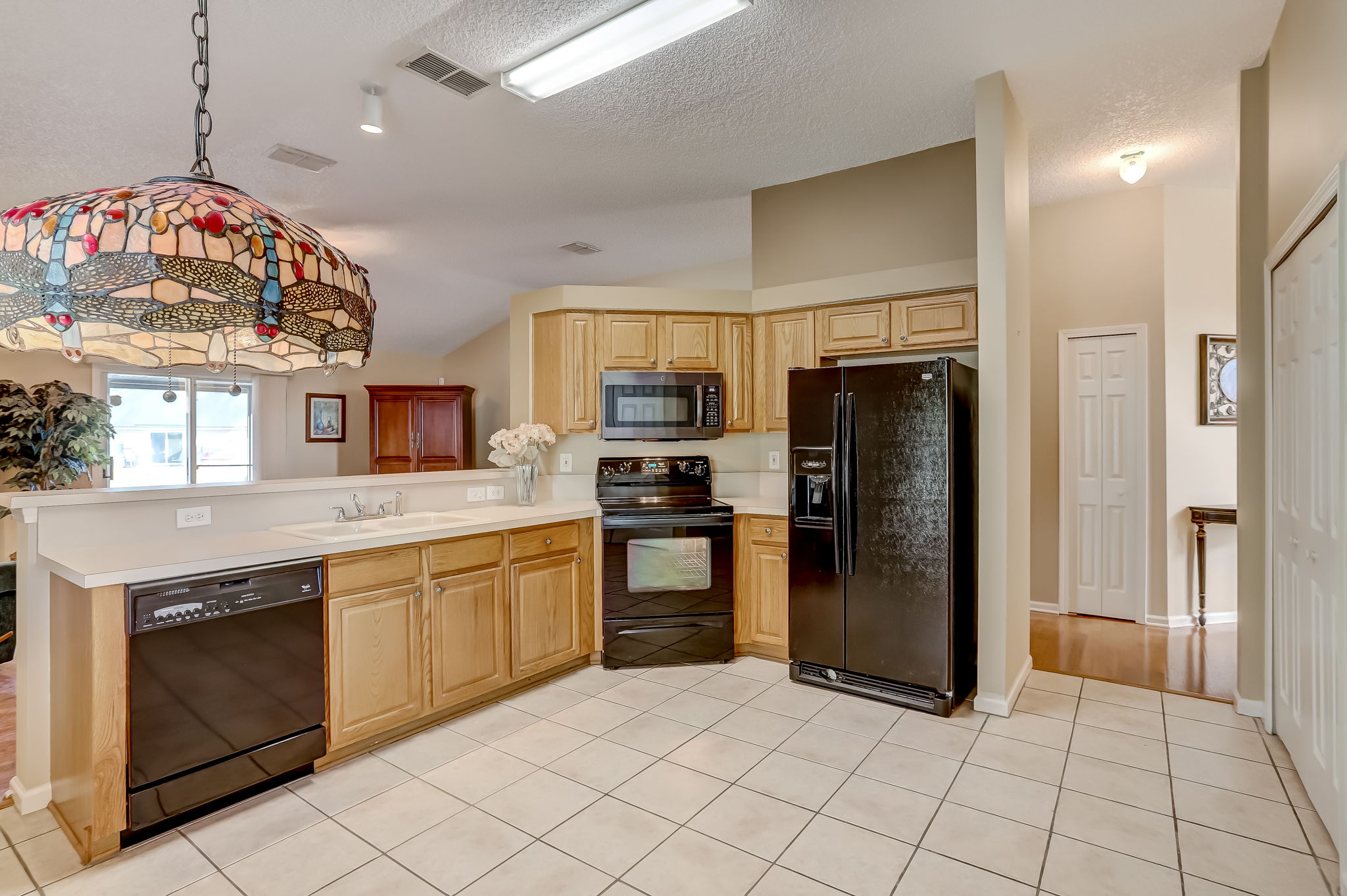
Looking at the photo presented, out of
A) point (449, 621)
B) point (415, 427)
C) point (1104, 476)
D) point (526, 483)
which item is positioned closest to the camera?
point (449, 621)

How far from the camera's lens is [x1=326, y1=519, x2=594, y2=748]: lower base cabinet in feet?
8.77

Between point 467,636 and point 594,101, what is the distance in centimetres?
251

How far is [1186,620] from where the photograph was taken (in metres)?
4.49

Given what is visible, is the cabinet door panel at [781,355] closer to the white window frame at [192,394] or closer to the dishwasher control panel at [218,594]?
the dishwasher control panel at [218,594]

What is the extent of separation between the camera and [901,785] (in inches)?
97.0

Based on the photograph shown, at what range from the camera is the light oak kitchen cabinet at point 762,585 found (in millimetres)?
3805

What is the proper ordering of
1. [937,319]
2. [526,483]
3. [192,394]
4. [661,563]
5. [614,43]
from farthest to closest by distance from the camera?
[192,394] → [526,483] → [661,563] → [937,319] → [614,43]

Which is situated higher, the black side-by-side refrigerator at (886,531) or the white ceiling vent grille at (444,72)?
the white ceiling vent grille at (444,72)

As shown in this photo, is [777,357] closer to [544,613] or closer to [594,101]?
[594,101]

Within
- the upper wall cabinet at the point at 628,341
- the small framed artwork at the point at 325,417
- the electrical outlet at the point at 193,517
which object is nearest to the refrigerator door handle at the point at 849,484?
the upper wall cabinet at the point at 628,341

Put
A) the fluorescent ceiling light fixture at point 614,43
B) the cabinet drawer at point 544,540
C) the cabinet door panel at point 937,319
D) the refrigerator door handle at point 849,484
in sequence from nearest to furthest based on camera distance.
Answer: the fluorescent ceiling light fixture at point 614,43, the refrigerator door handle at point 849,484, the cabinet drawer at point 544,540, the cabinet door panel at point 937,319

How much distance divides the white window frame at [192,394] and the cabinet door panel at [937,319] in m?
5.53

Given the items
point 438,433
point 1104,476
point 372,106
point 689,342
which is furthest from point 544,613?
point 438,433

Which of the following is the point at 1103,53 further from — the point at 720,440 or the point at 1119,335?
the point at 720,440
